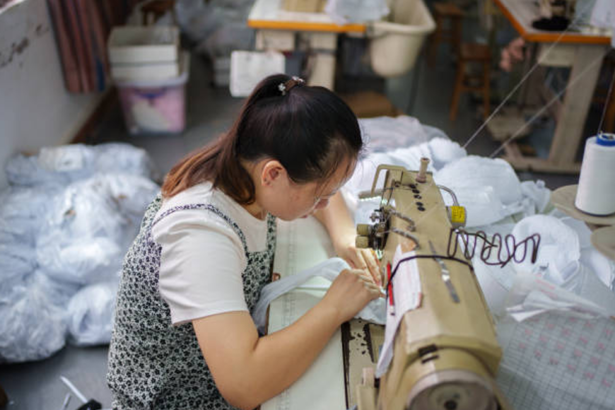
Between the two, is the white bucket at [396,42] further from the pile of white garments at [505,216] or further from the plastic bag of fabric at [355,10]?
the pile of white garments at [505,216]

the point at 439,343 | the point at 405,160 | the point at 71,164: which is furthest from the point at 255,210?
the point at 71,164

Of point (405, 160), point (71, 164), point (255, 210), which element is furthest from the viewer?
point (71, 164)

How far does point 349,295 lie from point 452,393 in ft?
1.36

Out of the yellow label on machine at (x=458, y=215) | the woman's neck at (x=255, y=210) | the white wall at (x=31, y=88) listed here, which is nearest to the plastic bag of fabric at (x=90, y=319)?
the white wall at (x=31, y=88)

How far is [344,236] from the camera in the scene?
141 centimetres

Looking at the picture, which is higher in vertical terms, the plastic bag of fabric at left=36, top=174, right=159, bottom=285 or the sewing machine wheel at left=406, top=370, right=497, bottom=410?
the sewing machine wheel at left=406, top=370, right=497, bottom=410

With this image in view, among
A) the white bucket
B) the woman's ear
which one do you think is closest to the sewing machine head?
the woman's ear

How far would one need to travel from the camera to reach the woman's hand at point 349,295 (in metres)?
1.08

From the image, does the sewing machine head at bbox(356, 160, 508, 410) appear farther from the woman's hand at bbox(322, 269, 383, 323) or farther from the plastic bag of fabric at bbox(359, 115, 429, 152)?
the plastic bag of fabric at bbox(359, 115, 429, 152)

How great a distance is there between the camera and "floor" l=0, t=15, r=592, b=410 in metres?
1.97

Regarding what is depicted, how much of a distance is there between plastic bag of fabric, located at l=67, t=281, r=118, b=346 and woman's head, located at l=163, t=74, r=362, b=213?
4.12 ft

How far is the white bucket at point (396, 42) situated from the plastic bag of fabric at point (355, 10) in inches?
2.9

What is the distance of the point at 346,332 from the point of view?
1.12 meters

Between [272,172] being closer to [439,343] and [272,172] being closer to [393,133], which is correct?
[439,343]
